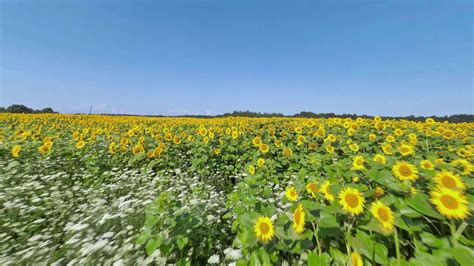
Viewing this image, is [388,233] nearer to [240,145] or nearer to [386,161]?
[386,161]

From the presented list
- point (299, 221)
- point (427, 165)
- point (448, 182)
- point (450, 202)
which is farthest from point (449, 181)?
point (299, 221)

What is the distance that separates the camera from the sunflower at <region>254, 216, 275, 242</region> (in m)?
1.61

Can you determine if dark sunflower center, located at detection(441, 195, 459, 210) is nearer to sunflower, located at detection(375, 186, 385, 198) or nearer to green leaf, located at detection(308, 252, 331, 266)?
sunflower, located at detection(375, 186, 385, 198)

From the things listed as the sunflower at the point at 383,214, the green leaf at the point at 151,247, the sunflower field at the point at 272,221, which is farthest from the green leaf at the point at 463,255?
the green leaf at the point at 151,247

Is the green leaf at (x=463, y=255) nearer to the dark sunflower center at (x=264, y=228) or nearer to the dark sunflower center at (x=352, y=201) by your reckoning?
the dark sunflower center at (x=352, y=201)

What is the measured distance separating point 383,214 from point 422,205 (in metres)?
0.22

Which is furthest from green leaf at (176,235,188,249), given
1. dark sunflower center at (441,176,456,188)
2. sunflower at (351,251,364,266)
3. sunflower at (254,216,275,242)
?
dark sunflower center at (441,176,456,188)

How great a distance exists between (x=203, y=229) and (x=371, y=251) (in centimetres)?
162

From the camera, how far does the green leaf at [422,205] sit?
1.31m

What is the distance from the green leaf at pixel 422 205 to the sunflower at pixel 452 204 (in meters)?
0.05

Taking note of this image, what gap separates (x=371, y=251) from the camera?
136 cm

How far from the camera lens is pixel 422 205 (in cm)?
136

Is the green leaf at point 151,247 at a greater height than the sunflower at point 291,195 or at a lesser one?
lesser

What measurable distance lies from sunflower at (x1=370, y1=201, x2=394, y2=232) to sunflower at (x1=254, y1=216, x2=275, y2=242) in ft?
2.22
